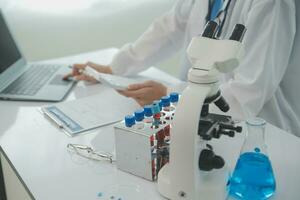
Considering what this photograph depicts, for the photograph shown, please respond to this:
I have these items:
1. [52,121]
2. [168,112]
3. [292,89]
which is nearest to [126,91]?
[52,121]

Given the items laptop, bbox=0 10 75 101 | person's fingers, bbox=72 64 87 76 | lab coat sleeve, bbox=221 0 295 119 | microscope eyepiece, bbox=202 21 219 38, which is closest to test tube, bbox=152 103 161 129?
microscope eyepiece, bbox=202 21 219 38

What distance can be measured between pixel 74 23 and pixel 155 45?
2.77ft

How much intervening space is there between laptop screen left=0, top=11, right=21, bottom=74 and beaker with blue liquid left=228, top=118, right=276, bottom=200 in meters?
0.99

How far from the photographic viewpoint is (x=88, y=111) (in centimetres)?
116

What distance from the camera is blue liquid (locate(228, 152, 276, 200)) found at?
0.72m

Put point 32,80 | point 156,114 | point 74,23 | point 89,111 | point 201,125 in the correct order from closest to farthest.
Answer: point 201,125 < point 156,114 < point 89,111 < point 32,80 < point 74,23

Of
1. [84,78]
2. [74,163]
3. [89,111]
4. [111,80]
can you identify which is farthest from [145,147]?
[84,78]

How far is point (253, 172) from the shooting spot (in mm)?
720

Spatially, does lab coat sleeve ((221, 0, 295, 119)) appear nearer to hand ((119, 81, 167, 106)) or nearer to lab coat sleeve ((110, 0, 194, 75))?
hand ((119, 81, 167, 106))

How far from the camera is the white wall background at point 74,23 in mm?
2072

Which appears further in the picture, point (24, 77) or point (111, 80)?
point (24, 77)

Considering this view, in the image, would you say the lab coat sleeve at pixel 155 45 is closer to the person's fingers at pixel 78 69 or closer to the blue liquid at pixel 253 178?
the person's fingers at pixel 78 69

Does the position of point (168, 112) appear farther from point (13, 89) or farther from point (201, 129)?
point (13, 89)

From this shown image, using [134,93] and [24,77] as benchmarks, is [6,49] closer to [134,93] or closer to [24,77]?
[24,77]
